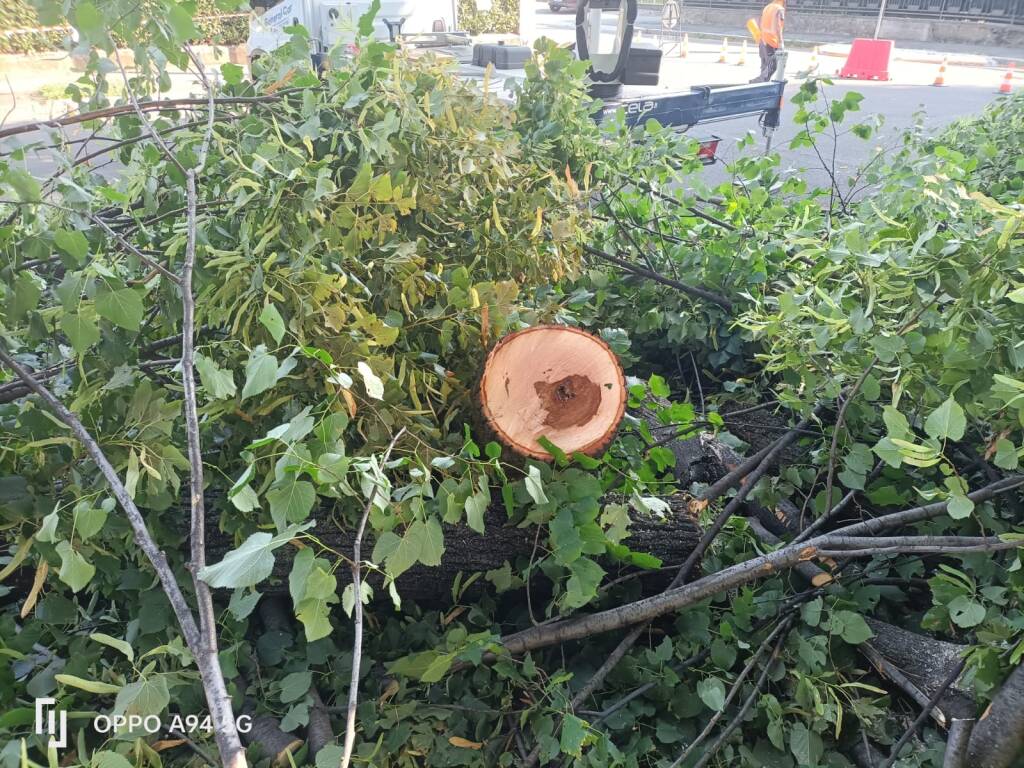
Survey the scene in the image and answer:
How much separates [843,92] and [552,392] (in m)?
13.9

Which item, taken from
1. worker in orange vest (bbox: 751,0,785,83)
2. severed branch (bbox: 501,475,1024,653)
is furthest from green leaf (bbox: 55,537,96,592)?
worker in orange vest (bbox: 751,0,785,83)

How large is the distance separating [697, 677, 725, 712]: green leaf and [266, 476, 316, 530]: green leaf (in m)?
1.01

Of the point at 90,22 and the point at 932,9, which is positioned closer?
the point at 90,22

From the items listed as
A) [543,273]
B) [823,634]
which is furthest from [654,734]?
[543,273]

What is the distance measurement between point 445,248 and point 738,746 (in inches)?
58.7

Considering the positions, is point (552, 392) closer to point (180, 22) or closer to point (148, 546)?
point (148, 546)

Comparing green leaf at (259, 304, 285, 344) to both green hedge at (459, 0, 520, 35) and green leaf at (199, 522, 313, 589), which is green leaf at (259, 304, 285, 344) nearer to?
green leaf at (199, 522, 313, 589)

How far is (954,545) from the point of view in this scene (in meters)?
1.45

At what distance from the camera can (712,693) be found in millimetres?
1616

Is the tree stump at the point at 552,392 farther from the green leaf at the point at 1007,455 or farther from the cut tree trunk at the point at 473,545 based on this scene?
the green leaf at the point at 1007,455

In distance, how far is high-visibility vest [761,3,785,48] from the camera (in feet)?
37.5

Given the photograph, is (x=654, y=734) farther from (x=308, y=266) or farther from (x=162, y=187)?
(x=162, y=187)

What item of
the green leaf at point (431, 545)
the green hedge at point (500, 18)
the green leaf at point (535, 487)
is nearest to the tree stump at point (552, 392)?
the green leaf at point (535, 487)

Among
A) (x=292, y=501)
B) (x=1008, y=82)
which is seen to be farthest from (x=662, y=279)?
(x=1008, y=82)
